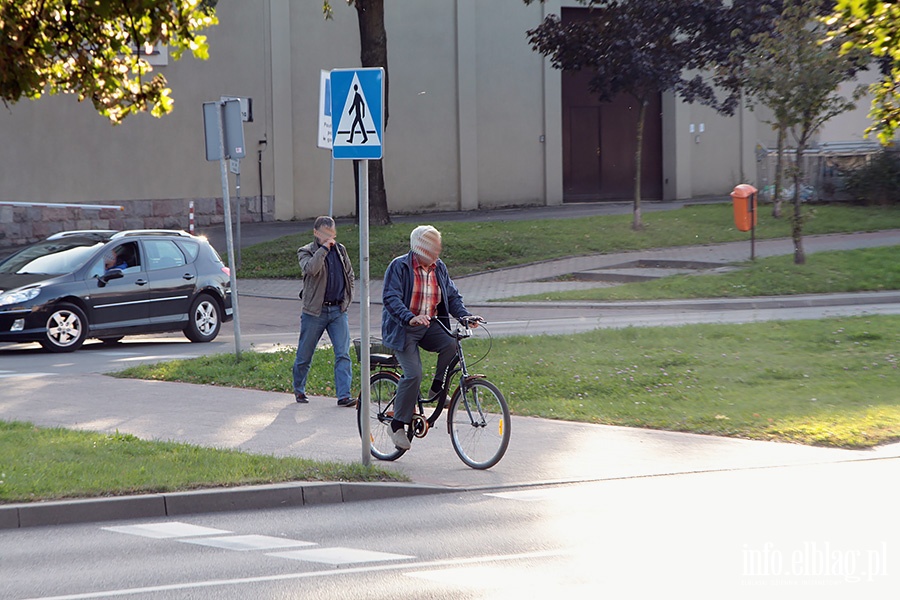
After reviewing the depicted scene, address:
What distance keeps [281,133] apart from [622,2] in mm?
10203

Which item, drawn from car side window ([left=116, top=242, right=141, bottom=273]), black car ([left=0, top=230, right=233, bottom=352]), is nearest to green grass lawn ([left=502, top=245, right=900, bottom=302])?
black car ([left=0, top=230, right=233, bottom=352])

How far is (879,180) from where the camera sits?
1172 inches

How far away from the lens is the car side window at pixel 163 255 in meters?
16.3

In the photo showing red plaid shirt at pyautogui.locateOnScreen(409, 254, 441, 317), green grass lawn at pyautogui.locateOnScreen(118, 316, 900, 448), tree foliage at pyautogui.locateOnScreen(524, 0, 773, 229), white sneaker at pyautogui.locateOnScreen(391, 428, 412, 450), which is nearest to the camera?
red plaid shirt at pyautogui.locateOnScreen(409, 254, 441, 317)

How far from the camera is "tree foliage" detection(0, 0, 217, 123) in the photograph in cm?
714

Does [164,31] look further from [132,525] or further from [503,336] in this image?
[503,336]

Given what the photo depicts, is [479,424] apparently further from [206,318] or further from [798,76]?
[798,76]

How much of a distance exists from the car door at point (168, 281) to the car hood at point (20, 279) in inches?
55.2

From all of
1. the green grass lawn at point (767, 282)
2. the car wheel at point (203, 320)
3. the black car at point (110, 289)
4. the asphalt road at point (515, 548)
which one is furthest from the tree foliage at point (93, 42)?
the green grass lawn at point (767, 282)

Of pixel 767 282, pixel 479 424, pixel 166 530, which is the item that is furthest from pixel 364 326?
pixel 767 282

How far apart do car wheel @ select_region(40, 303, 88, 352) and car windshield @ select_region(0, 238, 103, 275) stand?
579 millimetres

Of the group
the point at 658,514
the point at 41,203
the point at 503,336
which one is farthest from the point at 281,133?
the point at 658,514

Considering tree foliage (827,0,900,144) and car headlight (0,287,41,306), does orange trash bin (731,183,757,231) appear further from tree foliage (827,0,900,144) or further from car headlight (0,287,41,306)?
car headlight (0,287,41,306)

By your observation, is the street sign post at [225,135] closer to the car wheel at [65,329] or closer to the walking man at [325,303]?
the walking man at [325,303]
